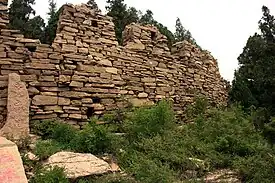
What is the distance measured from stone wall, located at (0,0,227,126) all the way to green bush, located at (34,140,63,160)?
934mm

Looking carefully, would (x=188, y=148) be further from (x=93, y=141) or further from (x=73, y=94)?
(x=73, y=94)

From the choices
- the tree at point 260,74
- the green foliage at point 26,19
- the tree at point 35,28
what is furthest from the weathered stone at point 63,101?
the green foliage at point 26,19

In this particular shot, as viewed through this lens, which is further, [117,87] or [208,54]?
[208,54]

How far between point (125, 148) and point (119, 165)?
0.62 m

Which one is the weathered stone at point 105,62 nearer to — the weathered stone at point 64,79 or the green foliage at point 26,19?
the weathered stone at point 64,79

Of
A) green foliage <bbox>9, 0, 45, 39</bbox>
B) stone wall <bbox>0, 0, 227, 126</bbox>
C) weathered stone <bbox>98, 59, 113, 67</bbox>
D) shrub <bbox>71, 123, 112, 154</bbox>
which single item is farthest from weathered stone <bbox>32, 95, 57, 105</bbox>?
green foliage <bbox>9, 0, 45, 39</bbox>

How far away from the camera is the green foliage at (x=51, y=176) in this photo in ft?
16.8

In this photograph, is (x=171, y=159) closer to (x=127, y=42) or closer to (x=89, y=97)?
(x=89, y=97)

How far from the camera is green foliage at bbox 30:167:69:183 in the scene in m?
5.13

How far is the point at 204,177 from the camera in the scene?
6176 mm

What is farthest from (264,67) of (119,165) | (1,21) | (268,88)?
(1,21)

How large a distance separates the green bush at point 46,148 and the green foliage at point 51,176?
0.59 meters

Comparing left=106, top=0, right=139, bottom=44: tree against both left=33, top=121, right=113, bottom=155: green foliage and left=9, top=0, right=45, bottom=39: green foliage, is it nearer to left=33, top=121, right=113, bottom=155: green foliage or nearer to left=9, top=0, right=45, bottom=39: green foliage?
left=9, top=0, right=45, bottom=39: green foliage

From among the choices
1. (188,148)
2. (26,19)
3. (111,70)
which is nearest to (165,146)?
(188,148)
